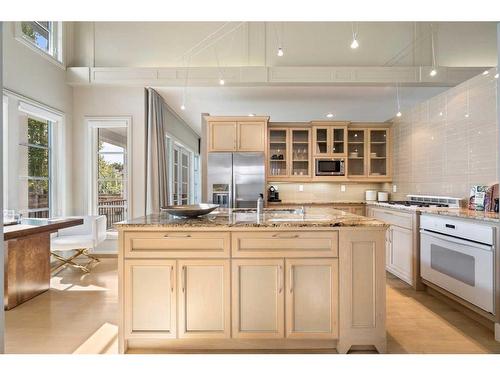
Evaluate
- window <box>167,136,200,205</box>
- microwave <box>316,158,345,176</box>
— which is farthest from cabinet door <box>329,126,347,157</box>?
window <box>167,136,200,205</box>

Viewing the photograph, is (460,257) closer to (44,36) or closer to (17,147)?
(17,147)

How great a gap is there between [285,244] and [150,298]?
38.4 inches

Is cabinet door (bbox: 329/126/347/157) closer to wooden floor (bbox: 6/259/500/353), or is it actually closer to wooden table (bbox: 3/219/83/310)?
wooden floor (bbox: 6/259/500/353)

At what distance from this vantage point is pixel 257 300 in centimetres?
199

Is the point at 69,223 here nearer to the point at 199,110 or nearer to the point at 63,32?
the point at 63,32

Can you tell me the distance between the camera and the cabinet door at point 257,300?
198 centimetres

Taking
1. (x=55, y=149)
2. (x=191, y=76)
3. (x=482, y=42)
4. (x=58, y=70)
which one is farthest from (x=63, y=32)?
(x=482, y=42)

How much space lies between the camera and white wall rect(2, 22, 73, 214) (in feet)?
11.3

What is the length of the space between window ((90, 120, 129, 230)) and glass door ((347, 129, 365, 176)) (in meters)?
3.95

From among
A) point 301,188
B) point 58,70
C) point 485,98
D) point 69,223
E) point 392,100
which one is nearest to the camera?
point 485,98

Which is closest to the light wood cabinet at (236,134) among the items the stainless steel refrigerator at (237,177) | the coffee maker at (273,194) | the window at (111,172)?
the stainless steel refrigerator at (237,177)

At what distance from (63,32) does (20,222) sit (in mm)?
2955

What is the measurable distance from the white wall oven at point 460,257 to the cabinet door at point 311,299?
1.31 m

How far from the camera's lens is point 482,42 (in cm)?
438
